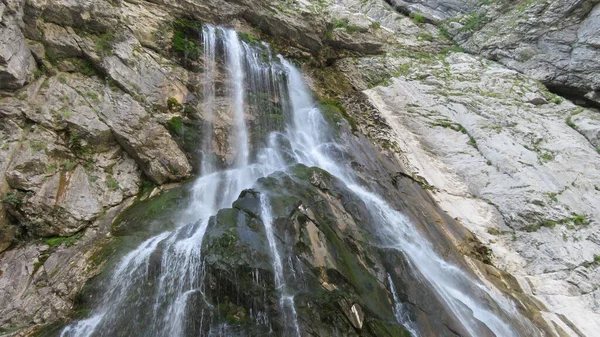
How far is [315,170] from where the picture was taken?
30.9 feet

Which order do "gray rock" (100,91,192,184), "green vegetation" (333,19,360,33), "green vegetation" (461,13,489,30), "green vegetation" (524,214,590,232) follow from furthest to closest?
1. "green vegetation" (461,13,489,30)
2. "green vegetation" (333,19,360,33)
3. "green vegetation" (524,214,590,232)
4. "gray rock" (100,91,192,184)

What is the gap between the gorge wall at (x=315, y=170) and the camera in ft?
22.7

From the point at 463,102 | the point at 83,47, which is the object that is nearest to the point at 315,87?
the point at 463,102

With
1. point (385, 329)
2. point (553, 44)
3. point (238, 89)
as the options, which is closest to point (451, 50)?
point (553, 44)

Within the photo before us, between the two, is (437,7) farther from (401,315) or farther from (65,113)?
(65,113)

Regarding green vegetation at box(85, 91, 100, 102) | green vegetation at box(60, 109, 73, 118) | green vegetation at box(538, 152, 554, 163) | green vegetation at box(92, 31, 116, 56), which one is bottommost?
green vegetation at box(60, 109, 73, 118)

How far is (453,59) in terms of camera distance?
19297mm

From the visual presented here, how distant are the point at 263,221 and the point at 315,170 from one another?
2.68 m

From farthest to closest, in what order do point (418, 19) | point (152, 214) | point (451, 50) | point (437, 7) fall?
point (437, 7) → point (418, 19) → point (451, 50) → point (152, 214)

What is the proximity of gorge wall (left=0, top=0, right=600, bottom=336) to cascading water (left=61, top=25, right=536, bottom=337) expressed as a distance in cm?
35

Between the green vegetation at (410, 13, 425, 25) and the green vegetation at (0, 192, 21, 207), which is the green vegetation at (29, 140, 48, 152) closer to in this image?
the green vegetation at (0, 192, 21, 207)

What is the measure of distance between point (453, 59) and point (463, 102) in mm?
5239

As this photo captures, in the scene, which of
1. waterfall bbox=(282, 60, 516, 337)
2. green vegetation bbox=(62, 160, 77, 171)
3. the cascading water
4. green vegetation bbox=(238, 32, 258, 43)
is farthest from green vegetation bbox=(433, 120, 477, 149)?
green vegetation bbox=(62, 160, 77, 171)

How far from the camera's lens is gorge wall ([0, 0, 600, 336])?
693 cm
